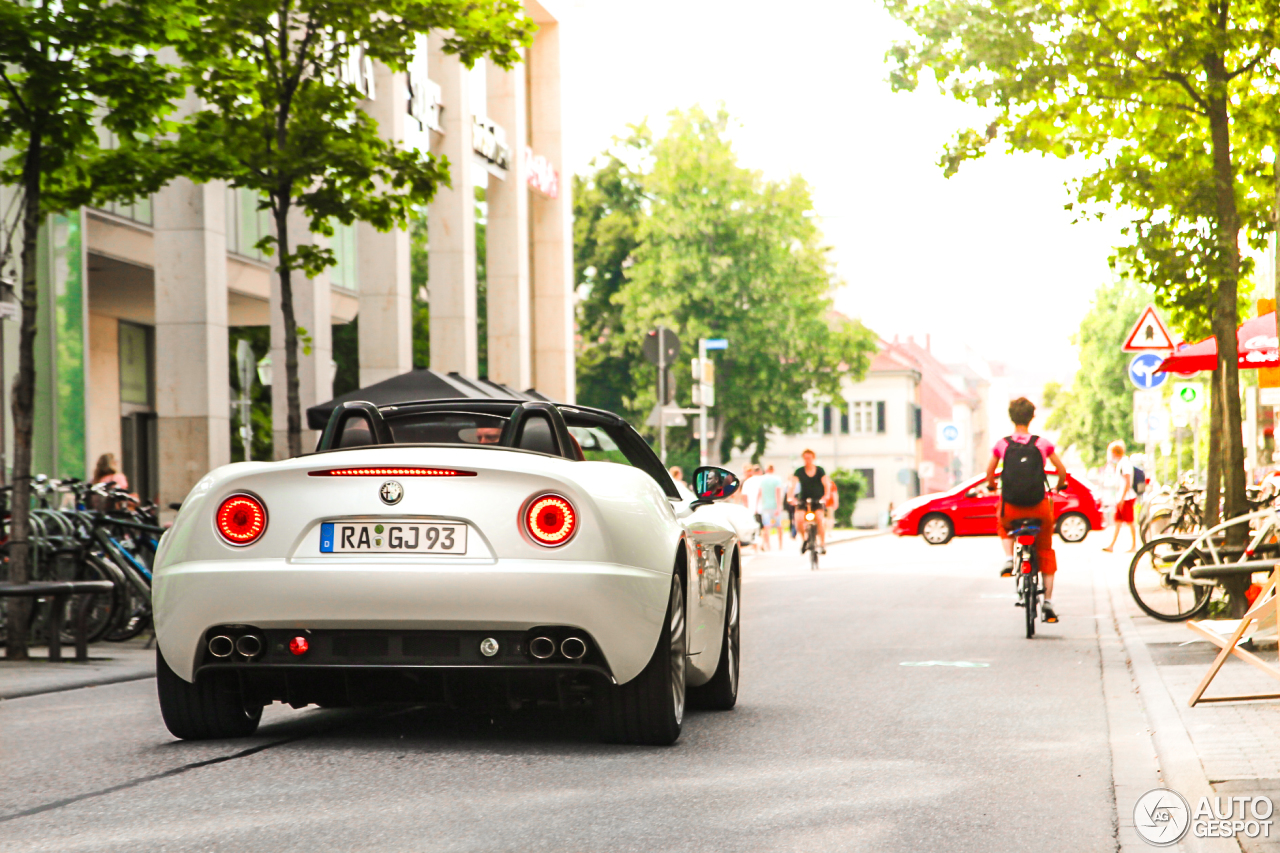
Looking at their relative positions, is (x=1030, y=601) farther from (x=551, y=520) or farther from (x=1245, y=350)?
(x=551, y=520)

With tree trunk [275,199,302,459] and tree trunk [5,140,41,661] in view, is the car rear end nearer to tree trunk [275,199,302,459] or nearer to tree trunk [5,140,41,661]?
tree trunk [5,140,41,661]

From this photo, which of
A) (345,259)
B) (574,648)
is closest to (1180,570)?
(574,648)

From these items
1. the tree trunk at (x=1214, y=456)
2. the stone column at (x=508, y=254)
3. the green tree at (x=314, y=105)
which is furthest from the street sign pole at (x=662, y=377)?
the green tree at (x=314, y=105)

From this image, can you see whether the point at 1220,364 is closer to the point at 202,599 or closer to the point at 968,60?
the point at 968,60

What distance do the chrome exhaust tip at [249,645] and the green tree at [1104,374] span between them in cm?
7625

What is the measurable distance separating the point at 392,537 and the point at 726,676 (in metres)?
2.47

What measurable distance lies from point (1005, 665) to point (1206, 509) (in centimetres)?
617

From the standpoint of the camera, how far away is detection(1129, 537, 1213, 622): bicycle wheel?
1274 cm

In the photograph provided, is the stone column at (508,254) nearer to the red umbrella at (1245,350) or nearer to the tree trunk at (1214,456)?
the red umbrella at (1245,350)

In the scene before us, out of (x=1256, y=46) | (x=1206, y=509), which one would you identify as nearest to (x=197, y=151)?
(x=1256, y=46)

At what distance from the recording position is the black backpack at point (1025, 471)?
485 inches

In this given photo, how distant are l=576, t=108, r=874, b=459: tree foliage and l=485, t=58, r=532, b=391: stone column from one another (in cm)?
2413

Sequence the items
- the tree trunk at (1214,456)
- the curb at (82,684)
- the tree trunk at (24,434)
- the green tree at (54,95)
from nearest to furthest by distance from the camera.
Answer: the curb at (82,684) < the green tree at (54,95) < the tree trunk at (24,434) < the tree trunk at (1214,456)

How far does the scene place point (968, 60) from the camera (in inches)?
498
